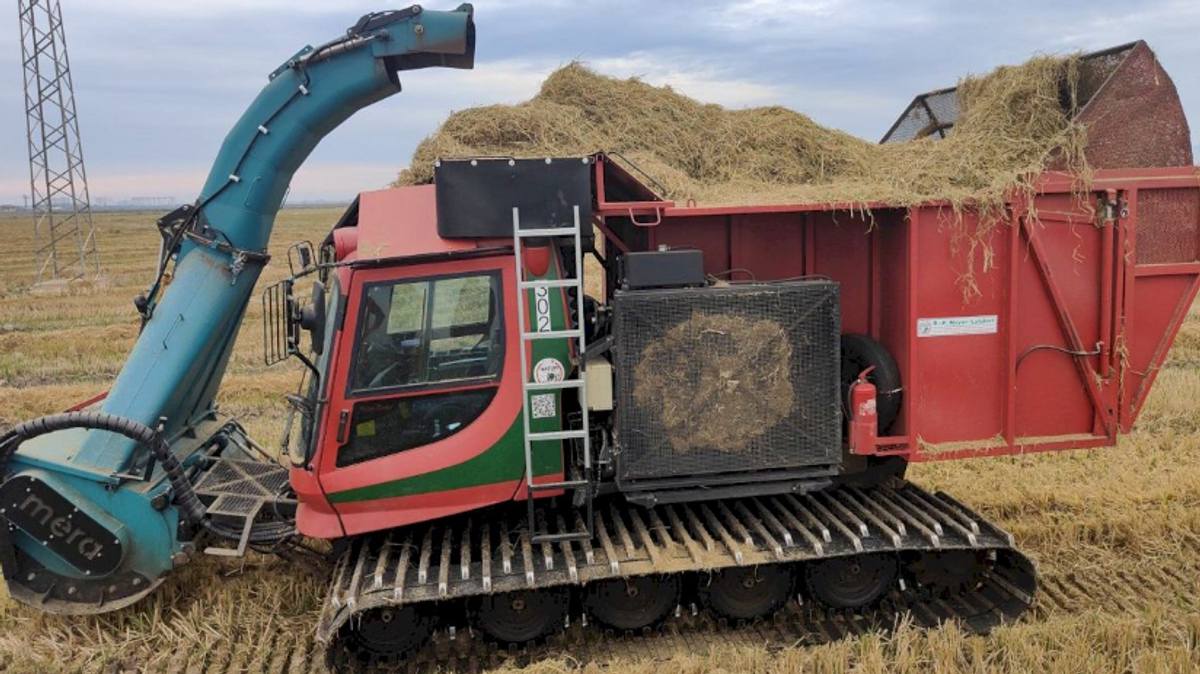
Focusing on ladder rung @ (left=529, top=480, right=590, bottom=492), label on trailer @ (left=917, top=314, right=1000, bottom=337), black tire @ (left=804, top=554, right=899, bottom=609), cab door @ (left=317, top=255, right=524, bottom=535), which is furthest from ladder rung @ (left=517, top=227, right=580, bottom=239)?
black tire @ (left=804, top=554, right=899, bottom=609)

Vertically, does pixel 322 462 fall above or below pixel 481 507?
above

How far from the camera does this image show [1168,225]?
19.2 ft

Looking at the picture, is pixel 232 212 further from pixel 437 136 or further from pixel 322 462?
pixel 322 462

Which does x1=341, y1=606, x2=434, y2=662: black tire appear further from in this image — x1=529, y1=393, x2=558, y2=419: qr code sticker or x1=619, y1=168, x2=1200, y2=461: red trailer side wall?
x1=619, y1=168, x2=1200, y2=461: red trailer side wall

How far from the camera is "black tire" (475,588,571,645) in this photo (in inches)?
215

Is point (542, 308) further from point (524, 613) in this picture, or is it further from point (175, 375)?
point (175, 375)

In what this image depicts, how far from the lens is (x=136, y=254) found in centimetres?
4394

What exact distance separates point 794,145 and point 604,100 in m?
1.41

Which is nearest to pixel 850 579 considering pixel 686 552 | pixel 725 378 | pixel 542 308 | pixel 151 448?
pixel 686 552

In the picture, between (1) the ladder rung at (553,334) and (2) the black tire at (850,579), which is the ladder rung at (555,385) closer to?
(1) the ladder rung at (553,334)

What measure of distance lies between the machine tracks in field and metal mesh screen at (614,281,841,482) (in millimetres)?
1047

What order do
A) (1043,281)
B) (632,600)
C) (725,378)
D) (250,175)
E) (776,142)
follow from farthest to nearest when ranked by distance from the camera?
(776,142) → (250,175) → (1043,281) → (632,600) → (725,378)

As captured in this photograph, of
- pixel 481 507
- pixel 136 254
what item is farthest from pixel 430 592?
pixel 136 254

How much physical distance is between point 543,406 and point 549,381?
0.50ft
